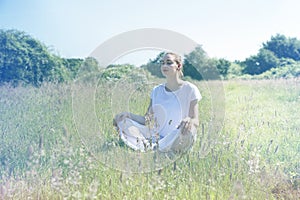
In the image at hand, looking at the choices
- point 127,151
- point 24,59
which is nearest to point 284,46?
point 127,151

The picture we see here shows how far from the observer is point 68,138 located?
2.47 m

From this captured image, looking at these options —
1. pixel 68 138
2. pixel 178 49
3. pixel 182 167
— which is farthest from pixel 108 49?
pixel 182 167

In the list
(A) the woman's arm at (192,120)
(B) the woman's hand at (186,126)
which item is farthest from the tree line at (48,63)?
(B) the woman's hand at (186,126)

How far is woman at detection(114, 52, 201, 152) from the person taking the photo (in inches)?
100

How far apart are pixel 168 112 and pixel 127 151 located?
1.96 feet

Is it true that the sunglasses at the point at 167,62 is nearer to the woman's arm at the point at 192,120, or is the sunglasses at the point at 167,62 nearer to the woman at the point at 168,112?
the woman at the point at 168,112

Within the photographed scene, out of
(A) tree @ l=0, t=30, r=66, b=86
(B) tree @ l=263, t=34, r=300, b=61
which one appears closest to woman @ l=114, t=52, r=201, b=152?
(A) tree @ l=0, t=30, r=66, b=86

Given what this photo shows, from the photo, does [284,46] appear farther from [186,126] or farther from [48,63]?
[48,63]

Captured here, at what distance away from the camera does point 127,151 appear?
2.32 meters

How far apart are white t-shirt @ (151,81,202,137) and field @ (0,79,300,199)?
133 millimetres

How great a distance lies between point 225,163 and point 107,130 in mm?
880

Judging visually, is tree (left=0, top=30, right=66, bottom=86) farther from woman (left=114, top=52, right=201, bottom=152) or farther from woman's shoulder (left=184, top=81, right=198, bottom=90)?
woman's shoulder (left=184, top=81, right=198, bottom=90)

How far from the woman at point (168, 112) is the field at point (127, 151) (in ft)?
0.31

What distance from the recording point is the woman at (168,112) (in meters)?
2.55
